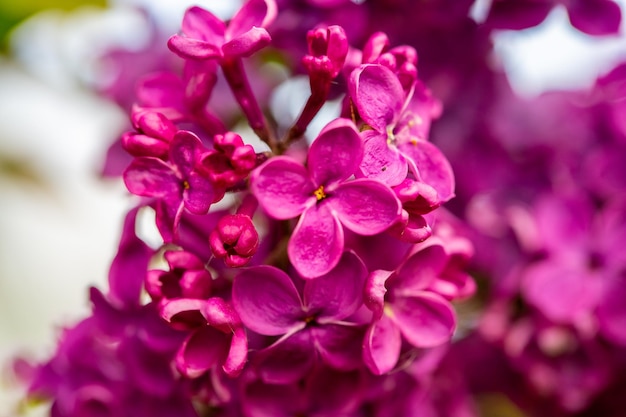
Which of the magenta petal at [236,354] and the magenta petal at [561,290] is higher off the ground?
the magenta petal at [236,354]

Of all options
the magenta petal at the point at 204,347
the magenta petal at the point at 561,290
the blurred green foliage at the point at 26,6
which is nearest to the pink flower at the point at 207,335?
the magenta petal at the point at 204,347

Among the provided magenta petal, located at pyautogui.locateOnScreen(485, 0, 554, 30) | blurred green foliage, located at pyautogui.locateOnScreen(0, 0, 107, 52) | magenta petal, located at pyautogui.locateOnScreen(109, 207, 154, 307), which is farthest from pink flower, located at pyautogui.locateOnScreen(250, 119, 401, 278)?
→ blurred green foliage, located at pyautogui.locateOnScreen(0, 0, 107, 52)

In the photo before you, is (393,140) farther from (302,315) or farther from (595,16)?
(595,16)

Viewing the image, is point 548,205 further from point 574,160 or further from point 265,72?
point 265,72

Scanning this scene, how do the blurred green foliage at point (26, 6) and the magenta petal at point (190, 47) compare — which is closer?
the magenta petal at point (190, 47)

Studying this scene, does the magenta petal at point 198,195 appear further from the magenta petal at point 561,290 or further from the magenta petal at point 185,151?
the magenta petal at point 561,290

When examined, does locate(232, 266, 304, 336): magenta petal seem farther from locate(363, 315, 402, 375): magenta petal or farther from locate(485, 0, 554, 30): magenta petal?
locate(485, 0, 554, 30): magenta petal

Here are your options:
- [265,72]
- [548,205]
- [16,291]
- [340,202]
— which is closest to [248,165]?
[340,202]

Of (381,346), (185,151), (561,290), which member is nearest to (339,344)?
(381,346)
